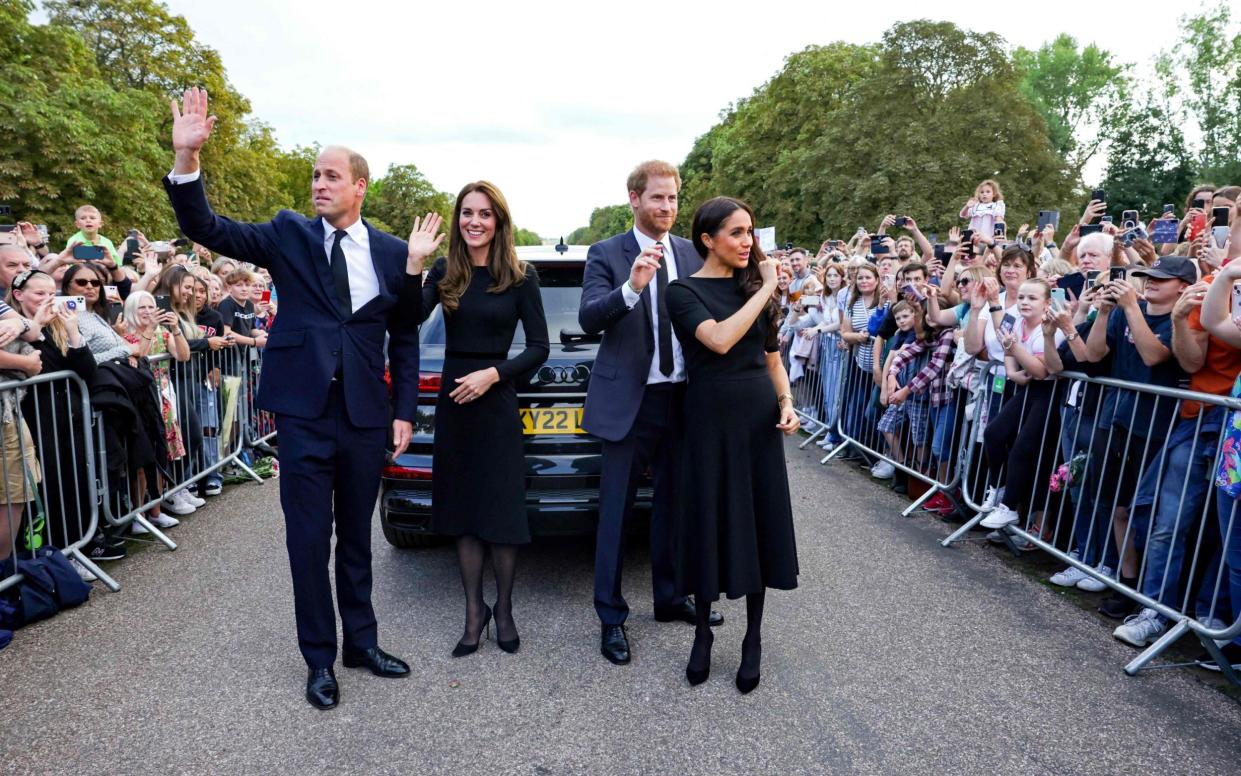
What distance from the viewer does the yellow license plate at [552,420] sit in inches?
181

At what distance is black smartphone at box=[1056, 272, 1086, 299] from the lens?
6117 mm

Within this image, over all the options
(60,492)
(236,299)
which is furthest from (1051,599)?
(236,299)

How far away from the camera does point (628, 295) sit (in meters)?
3.73

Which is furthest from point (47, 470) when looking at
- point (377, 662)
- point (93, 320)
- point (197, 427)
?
point (377, 662)

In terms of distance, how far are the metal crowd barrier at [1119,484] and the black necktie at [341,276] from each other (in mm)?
3804

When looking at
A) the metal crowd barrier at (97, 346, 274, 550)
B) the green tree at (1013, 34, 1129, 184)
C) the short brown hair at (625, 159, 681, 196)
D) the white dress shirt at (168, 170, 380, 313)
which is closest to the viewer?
the white dress shirt at (168, 170, 380, 313)

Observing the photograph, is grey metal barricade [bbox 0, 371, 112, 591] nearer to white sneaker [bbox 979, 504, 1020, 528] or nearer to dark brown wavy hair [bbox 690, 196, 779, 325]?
dark brown wavy hair [bbox 690, 196, 779, 325]

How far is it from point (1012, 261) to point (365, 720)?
5437 millimetres

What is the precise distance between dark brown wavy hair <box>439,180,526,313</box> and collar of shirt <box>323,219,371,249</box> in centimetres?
41

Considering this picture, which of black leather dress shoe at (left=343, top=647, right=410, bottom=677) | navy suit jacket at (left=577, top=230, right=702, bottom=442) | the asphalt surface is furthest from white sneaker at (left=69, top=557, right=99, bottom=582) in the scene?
navy suit jacket at (left=577, top=230, right=702, bottom=442)

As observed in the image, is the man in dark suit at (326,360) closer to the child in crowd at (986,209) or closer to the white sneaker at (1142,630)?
the white sneaker at (1142,630)

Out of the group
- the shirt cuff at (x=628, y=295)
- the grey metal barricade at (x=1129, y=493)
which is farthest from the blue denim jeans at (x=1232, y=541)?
the shirt cuff at (x=628, y=295)

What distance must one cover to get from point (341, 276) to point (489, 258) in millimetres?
723

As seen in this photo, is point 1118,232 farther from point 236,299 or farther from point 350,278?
point 236,299
